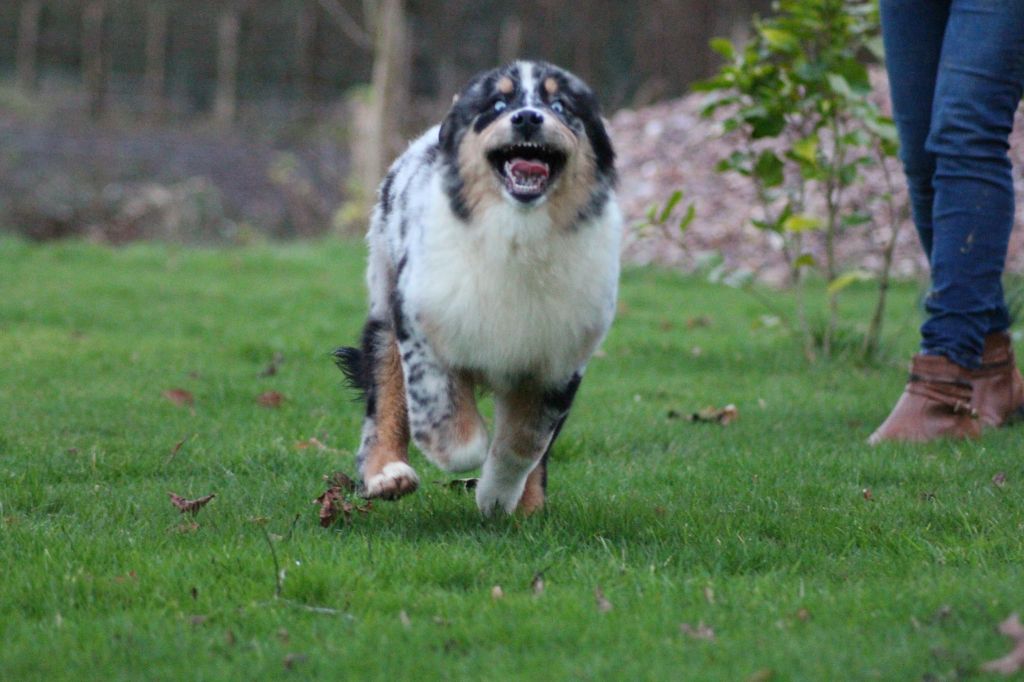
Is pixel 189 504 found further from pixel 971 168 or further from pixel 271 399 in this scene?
pixel 971 168

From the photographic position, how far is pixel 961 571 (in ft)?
10.1

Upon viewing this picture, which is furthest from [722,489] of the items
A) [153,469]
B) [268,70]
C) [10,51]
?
[10,51]

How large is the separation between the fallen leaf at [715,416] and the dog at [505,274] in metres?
1.81

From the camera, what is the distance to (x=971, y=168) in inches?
180

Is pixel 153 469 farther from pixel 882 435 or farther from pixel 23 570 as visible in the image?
pixel 882 435

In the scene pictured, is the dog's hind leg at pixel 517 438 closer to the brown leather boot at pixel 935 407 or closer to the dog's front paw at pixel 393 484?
the dog's front paw at pixel 393 484

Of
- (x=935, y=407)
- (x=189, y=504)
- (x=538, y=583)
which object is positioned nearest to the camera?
(x=538, y=583)

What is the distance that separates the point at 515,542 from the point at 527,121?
1.10 metres

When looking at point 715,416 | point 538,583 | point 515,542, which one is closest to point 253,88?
point 715,416

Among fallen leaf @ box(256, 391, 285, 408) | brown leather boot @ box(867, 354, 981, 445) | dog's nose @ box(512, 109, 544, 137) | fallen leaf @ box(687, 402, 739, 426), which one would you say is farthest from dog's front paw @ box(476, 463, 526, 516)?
fallen leaf @ box(256, 391, 285, 408)

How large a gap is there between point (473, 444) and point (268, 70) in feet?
53.6

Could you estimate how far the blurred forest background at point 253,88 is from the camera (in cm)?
1424

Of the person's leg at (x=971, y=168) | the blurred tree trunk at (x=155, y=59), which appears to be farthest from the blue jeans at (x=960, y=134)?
the blurred tree trunk at (x=155, y=59)

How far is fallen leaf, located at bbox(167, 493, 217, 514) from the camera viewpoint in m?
3.76
